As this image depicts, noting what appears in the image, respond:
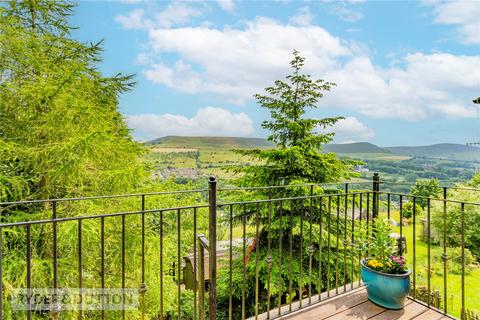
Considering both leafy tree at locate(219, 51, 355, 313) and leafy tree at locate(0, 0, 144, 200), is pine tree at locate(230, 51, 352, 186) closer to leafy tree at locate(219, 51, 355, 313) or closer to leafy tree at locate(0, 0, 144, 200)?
leafy tree at locate(219, 51, 355, 313)

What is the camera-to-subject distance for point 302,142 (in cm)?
703

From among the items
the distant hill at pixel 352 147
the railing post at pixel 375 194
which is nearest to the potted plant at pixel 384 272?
the railing post at pixel 375 194

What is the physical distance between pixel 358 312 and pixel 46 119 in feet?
16.9

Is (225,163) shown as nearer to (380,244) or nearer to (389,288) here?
(380,244)

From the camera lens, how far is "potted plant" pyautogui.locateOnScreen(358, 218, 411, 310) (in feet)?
7.11

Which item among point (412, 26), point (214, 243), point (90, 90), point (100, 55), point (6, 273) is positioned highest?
point (412, 26)

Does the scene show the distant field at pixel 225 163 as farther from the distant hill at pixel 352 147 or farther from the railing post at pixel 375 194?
the railing post at pixel 375 194

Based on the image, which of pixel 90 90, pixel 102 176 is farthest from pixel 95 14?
pixel 102 176

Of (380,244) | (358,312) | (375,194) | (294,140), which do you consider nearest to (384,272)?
(380,244)

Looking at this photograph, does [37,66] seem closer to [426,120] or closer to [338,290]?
[338,290]

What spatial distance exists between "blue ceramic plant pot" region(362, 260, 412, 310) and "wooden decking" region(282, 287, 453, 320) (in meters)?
0.06

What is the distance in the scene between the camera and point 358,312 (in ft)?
7.19

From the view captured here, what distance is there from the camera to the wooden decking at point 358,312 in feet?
7.00

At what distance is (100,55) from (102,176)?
2.74 m
